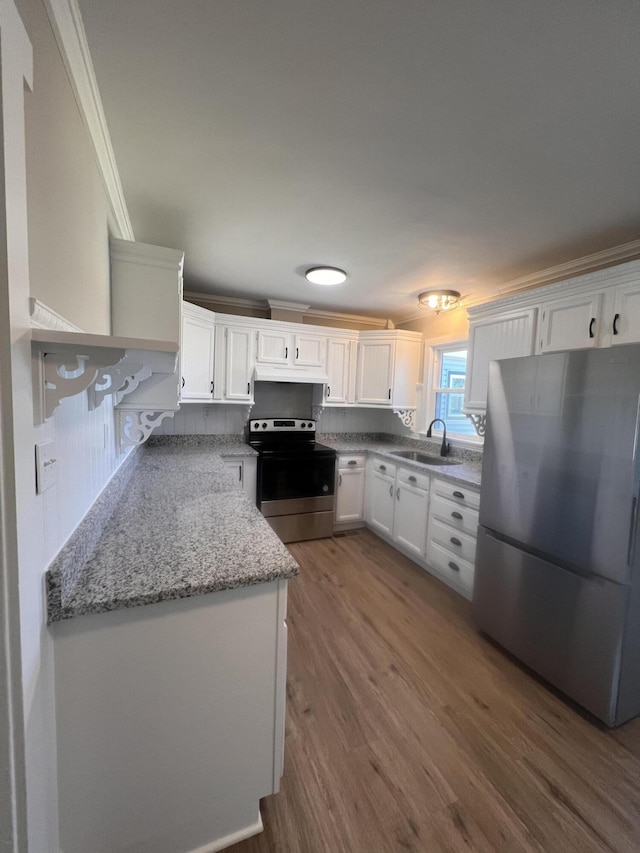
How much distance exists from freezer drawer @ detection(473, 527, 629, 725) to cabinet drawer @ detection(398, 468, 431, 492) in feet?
2.59

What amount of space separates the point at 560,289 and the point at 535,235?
1.24 ft

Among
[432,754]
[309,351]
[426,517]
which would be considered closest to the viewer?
[432,754]

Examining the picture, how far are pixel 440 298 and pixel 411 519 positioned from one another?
1945 millimetres

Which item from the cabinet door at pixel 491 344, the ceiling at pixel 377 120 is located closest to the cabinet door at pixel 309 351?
the ceiling at pixel 377 120

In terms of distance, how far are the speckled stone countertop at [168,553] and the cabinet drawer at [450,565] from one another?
1741mm

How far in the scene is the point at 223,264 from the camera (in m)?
2.53

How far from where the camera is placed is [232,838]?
1094 millimetres

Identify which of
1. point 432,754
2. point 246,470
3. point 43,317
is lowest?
point 432,754

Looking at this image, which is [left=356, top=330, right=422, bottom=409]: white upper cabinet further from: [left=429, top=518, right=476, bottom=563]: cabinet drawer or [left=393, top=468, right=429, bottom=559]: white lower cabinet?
[left=429, top=518, right=476, bottom=563]: cabinet drawer

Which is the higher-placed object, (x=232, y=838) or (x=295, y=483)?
(x=295, y=483)

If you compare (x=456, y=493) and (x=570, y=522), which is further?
(x=456, y=493)

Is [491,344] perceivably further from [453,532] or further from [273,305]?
[273,305]

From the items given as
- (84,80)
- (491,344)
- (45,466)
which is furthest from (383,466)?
(84,80)

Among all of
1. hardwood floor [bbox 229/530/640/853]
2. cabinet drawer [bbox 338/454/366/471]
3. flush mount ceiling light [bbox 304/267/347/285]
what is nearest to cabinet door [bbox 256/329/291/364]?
flush mount ceiling light [bbox 304/267/347/285]
